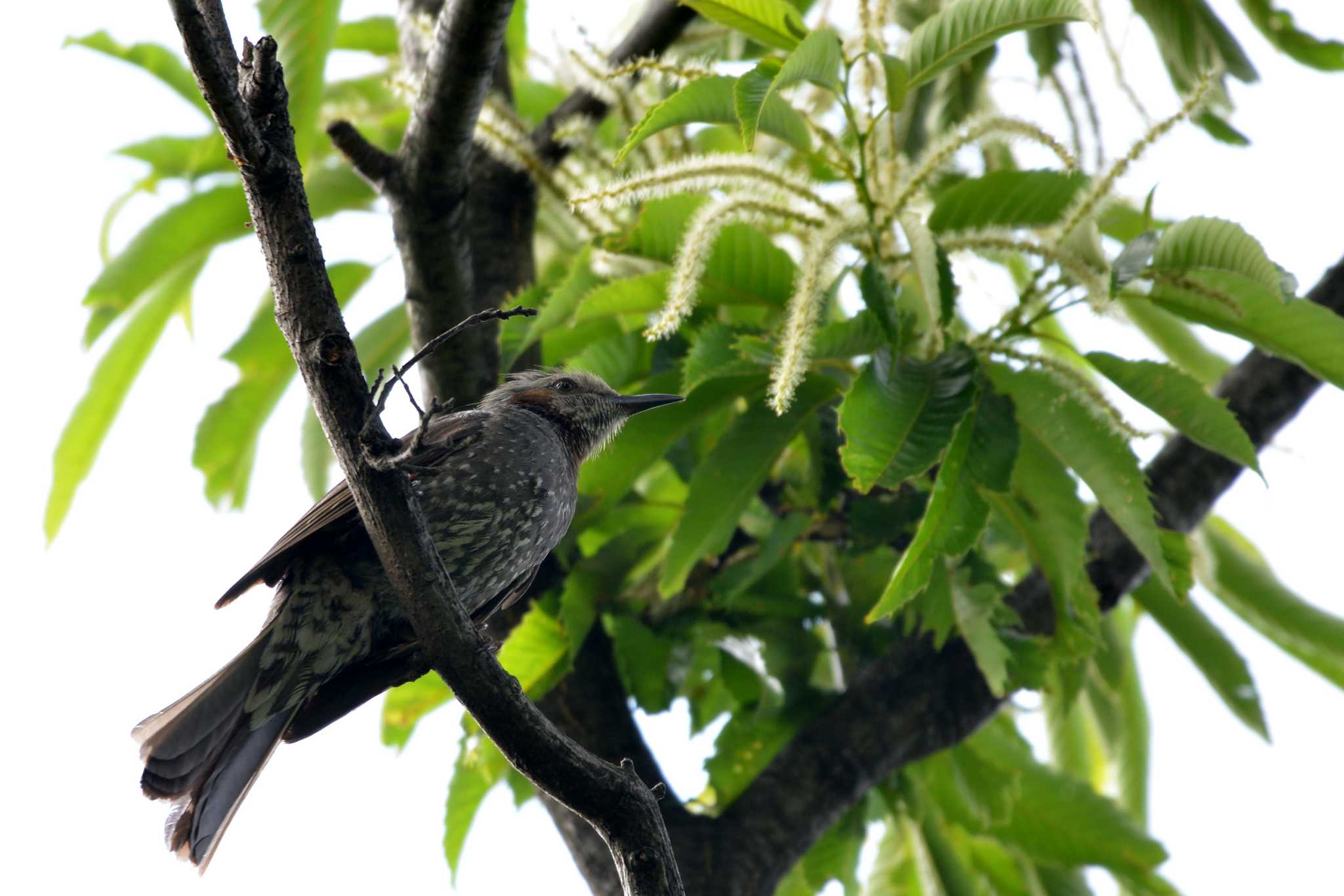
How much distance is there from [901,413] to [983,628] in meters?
0.93

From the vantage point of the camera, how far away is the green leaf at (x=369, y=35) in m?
5.14

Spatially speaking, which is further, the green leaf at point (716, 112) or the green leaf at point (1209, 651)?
the green leaf at point (1209, 651)

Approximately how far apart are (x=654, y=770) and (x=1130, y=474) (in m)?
1.77

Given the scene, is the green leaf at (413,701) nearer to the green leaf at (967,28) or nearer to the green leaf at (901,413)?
the green leaf at (901,413)

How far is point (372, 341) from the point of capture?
16.0 ft

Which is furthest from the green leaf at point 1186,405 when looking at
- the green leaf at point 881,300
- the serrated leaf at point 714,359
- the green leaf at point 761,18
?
the green leaf at point 761,18

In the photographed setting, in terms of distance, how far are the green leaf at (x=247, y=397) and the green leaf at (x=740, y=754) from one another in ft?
7.27

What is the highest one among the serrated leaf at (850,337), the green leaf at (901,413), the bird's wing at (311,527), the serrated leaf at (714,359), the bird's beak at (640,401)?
the bird's beak at (640,401)

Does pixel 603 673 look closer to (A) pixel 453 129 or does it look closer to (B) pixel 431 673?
(B) pixel 431 673

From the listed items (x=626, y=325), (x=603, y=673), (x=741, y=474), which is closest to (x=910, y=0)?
(x=626, y=325)

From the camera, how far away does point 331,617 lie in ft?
10.3

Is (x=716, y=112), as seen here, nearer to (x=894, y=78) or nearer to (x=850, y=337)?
(x=894, y=78)

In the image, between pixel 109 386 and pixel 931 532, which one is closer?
pixel 931 532

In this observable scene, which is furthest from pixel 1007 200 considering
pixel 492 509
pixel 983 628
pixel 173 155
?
pixel 173 155
